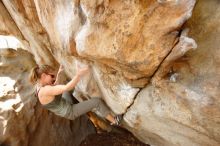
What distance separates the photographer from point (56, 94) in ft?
16.2

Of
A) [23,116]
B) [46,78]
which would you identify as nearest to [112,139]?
[23,116]

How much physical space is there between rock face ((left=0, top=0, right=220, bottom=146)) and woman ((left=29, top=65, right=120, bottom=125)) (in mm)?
483

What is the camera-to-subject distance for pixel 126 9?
11.8 ft

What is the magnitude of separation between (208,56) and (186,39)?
40 centimetres

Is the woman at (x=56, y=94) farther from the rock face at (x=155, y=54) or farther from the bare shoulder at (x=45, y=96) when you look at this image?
the rock face at (x=155, y=54)

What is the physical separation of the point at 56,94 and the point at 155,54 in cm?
182

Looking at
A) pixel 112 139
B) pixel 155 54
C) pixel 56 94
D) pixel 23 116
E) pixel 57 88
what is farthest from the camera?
pixel 112 139

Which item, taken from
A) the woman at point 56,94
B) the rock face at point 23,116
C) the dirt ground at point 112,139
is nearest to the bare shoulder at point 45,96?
the woman at point 56,94

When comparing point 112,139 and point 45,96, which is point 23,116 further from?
point 112,139

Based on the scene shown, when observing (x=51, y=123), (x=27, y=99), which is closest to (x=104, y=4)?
(x=27, y=99)

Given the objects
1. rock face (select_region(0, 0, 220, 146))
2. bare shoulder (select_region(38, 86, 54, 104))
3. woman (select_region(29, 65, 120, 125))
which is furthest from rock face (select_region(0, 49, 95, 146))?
rock face (select_region(0, 0, 220, 146))

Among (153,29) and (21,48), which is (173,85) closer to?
(153,29)

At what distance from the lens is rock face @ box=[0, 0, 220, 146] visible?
11.9 ft

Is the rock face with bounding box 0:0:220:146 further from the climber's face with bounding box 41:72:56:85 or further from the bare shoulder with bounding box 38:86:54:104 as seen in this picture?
the bare shoulder with bounding box 38:86:54:104
